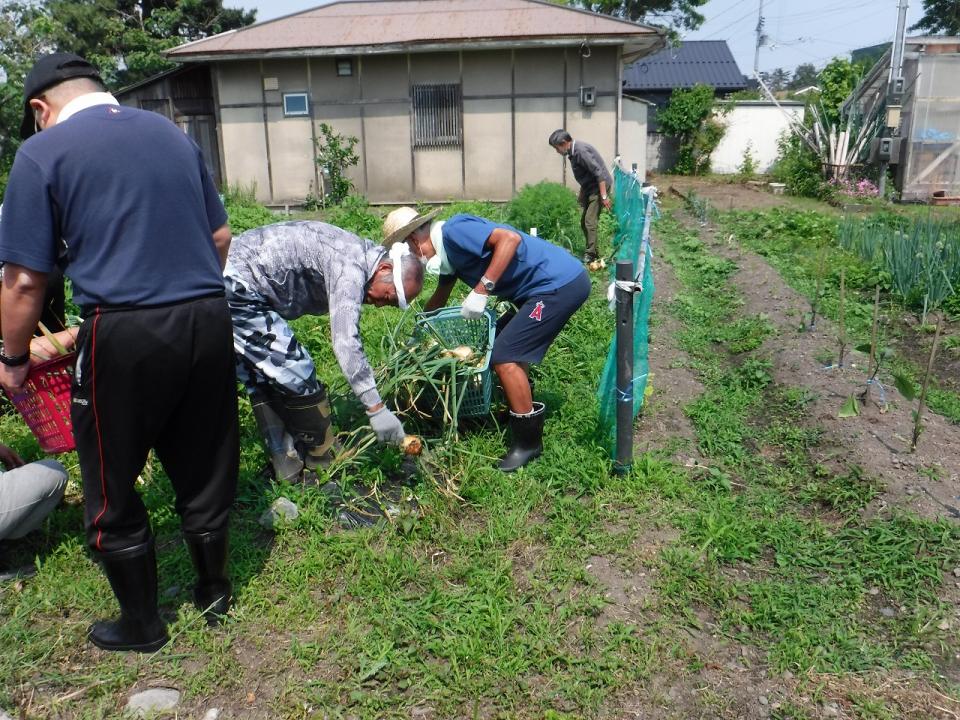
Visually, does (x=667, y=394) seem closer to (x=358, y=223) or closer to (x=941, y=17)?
(x=358, y=223)

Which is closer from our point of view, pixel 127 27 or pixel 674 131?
pixel 674 131

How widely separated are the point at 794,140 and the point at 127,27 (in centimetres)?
2058

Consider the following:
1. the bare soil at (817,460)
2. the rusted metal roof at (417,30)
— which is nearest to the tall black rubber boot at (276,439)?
the bare soil at (817,460)

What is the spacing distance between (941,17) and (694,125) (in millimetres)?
20746

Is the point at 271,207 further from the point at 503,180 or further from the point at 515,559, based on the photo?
the point at 515,559

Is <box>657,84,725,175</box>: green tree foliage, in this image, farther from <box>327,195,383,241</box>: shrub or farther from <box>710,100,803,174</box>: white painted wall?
<box>327,195,383,241</box>: shrub

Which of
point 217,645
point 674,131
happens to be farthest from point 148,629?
point 674,131

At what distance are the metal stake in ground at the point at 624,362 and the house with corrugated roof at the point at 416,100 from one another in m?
10.8

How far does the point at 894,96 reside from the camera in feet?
45.9

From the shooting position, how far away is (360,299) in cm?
316

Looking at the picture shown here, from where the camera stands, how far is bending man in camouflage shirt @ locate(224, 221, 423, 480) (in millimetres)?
3154

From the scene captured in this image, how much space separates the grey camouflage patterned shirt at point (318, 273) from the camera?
311 centimetres

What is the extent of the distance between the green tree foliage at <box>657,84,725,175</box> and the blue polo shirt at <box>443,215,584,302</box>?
60.6 ft

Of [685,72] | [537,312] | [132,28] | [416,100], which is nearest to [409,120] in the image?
[416,100]
